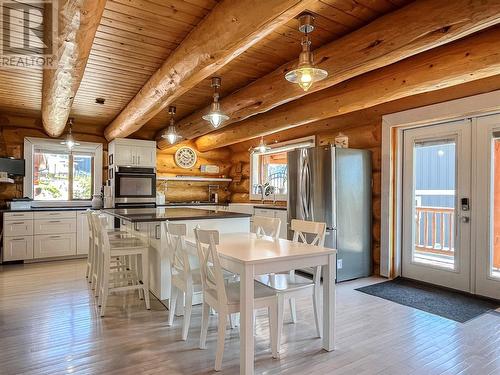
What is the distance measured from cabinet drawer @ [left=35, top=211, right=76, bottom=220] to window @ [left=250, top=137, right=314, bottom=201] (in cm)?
343

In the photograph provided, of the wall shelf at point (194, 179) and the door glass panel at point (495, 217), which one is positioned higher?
the wall shelf at point (194, 179)

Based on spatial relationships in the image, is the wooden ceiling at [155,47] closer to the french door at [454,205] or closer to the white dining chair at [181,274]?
the white dining chair at [181,274]

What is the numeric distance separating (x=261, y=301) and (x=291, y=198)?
102 inches

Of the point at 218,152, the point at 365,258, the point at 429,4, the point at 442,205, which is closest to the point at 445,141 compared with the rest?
the point at 442,205

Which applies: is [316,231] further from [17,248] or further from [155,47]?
[17,248]

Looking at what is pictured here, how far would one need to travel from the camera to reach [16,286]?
12.9ft

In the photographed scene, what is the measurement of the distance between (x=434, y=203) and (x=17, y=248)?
6175mm

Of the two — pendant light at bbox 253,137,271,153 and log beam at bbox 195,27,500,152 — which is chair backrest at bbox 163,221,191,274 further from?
pendant light at bbox 253,137,271,153

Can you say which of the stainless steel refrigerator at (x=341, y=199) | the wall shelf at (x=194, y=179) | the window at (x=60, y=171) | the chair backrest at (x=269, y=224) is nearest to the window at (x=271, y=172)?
the wall shelf at (x=194, y=179)

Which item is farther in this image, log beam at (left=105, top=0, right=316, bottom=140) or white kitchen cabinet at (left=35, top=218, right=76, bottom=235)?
white kitchen cabinet at (left=35, top=218, right=76, bottom=235)

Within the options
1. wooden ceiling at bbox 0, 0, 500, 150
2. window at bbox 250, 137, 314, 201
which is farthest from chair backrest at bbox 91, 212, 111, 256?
window at bbox 250, 137, 314, 201

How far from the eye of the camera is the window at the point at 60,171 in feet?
19.2

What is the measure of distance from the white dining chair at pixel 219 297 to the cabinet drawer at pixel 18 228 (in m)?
4.26

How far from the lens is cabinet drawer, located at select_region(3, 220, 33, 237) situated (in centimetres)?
505
